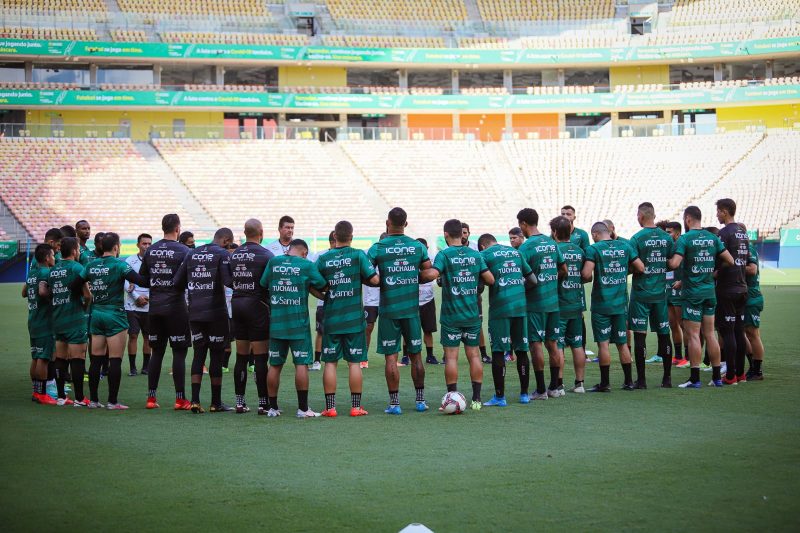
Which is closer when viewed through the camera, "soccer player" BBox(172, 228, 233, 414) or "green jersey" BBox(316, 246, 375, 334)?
"green jersey" BBox(316, 246, 375, 334)

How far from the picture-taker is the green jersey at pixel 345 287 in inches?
365

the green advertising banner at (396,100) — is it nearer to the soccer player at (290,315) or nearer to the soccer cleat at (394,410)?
the soccer player at (290,315)

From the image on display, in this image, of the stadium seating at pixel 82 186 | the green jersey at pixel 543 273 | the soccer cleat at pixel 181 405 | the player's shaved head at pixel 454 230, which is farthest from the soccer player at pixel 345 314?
the stadium seating at pixel 82 186

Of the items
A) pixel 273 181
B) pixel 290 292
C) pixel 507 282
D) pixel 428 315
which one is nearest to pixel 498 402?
pixel 507 282

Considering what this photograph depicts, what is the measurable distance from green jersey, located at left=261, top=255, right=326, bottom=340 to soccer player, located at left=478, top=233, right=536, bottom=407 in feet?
6.88

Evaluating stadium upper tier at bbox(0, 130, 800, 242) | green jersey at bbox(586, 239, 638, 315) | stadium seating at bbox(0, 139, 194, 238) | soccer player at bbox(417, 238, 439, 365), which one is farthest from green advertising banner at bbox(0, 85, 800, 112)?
green jersey at bbox(586, 239, 638, 315)

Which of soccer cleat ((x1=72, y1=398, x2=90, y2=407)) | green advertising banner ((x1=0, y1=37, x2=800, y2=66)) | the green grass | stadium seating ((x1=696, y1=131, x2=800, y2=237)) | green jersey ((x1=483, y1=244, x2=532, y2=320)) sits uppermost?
green advertising banner ((x1=0, y1=37, x2=800, y2=66))

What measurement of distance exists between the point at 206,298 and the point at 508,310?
139 inches

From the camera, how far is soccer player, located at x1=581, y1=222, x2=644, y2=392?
414 inches

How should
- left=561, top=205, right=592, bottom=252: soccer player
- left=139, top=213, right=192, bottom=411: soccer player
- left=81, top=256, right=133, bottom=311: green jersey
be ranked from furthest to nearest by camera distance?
left=561, top=205, right=592, bottom=252: soccer player < left=81, top=256, right=133, bottom=311: green jersey < left=139, top=213, right=192, bottom=411: soccer player

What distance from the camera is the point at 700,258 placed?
35.7 ft

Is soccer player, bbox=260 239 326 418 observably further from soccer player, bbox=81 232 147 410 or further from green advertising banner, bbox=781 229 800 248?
green advertising banner, bbox=781 229 800 248

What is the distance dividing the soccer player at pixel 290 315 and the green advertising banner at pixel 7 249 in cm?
3103

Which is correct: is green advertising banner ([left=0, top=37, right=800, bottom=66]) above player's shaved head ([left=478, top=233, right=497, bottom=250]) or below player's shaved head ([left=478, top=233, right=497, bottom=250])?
above
